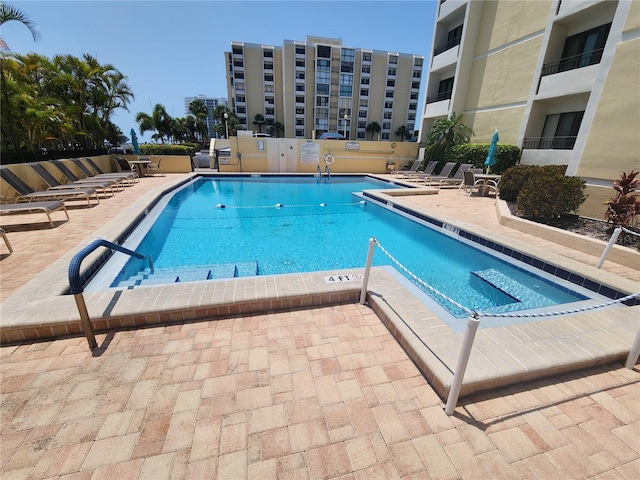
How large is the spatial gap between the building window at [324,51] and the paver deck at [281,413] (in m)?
51.1

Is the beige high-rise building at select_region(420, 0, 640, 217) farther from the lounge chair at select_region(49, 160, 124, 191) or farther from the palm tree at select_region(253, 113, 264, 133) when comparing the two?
the palm tree at select_region(253, 113, 264, 133)

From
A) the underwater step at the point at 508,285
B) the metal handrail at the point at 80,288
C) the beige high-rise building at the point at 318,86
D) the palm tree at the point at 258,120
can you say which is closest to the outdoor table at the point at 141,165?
the metal handrail at the point at 80,288

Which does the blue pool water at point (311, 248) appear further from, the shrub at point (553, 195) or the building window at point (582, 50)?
the building window at point (582, 50)

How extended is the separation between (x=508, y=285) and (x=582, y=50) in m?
12.0

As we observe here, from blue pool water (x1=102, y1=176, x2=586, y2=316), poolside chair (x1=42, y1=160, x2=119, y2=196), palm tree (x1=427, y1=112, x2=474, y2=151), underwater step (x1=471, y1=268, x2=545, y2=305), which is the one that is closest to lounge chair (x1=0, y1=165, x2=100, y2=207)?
poolside chair (x1=42, y1=160, x2=119, y2=196)

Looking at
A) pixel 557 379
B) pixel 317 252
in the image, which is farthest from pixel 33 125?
pixel 557 379

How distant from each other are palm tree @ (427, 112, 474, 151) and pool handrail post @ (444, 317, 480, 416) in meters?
15.8

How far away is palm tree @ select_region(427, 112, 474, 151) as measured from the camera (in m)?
14.8

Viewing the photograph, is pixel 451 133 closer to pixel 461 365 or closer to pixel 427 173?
pixel 427 173

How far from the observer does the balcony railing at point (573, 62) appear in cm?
960

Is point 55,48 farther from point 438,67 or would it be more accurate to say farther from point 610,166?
point 610,166

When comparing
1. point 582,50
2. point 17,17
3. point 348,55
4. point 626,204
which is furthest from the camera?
point 348,55

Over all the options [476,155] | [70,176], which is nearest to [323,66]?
[476,155]

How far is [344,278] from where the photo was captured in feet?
11.3
